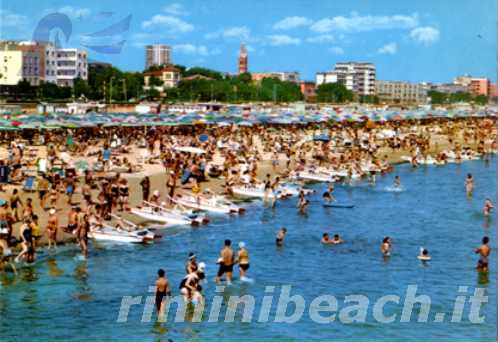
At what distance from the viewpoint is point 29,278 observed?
19.0m

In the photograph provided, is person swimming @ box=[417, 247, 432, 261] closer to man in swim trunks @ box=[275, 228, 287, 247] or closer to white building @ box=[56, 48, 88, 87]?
man in swim trunks @ box=[275, 228, 287, 247]

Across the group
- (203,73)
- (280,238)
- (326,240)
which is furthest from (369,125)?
(203,73)

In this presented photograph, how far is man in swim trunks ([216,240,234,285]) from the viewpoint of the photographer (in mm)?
18898

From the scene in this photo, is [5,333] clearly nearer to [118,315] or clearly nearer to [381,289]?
[118,315]

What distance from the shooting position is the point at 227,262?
19.1 m

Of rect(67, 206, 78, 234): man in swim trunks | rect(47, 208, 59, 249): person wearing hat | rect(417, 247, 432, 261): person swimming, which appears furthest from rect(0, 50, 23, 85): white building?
rect(417, 247, 432, 261): person swimming

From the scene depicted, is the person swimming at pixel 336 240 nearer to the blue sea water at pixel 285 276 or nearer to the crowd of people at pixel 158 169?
the crowd of people at pixel 158 169

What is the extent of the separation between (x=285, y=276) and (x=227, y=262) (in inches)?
103

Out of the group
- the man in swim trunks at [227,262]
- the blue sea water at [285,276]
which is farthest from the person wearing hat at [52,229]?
the man in swim trunks at [227,262]

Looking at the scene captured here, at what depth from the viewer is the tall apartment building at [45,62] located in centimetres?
12388

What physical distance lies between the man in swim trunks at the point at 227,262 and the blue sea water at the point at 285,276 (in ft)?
1.05

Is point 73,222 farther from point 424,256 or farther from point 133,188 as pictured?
point 424,256

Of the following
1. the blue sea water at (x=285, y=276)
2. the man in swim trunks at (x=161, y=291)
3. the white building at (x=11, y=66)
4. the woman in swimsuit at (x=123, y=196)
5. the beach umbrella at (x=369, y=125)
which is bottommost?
the blue sea water at (x=285, y=276)

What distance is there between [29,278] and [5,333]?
3.74 m
